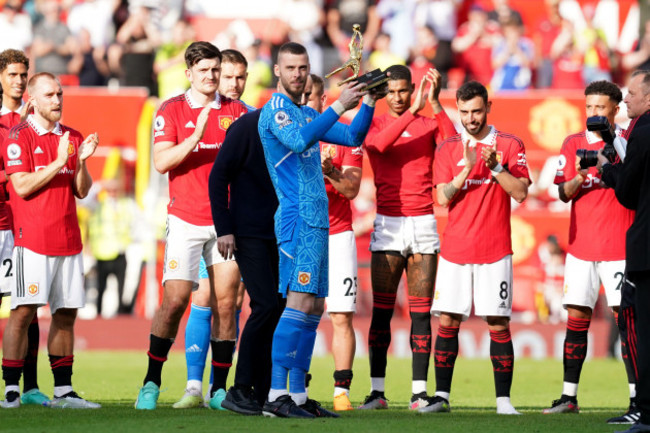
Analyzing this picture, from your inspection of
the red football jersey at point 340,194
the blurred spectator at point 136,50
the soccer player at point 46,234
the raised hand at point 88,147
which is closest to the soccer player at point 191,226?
the raised hand at point 88,147

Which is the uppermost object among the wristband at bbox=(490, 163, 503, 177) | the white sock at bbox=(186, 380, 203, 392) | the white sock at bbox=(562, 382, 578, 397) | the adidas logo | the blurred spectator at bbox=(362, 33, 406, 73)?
the blurred spectator at bbox=(362, 33, 406, 73)

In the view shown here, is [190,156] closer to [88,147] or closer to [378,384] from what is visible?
[88,147]

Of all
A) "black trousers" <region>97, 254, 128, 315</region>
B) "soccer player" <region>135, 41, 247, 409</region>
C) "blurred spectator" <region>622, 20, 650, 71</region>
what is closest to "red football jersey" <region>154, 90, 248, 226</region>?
"soccer player" <region>135, 41, 247, 409</region>

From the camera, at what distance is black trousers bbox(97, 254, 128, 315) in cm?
1766

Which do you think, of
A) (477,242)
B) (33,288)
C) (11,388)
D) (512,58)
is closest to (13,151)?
(33,288)

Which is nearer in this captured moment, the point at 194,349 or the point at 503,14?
the point at 194,349

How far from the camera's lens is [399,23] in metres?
21.4

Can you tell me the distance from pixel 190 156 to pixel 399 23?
12.8m

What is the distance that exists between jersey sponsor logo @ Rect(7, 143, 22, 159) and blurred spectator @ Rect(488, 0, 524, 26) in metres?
13.5

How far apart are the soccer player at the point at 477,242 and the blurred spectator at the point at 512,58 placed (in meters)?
10.6

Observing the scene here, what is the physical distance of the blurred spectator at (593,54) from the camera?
2059cm

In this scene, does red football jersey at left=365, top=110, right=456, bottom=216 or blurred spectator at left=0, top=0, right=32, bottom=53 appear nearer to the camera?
red football jersey at left=365, top=110, right=456, bottom=216

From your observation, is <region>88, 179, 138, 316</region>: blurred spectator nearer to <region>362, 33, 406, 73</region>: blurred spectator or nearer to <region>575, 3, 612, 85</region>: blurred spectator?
<region>362, 33, 406, 73</region>: blurred spectator

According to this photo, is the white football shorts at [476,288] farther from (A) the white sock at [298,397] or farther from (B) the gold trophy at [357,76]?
(B) the gold trophy at [357,76]
